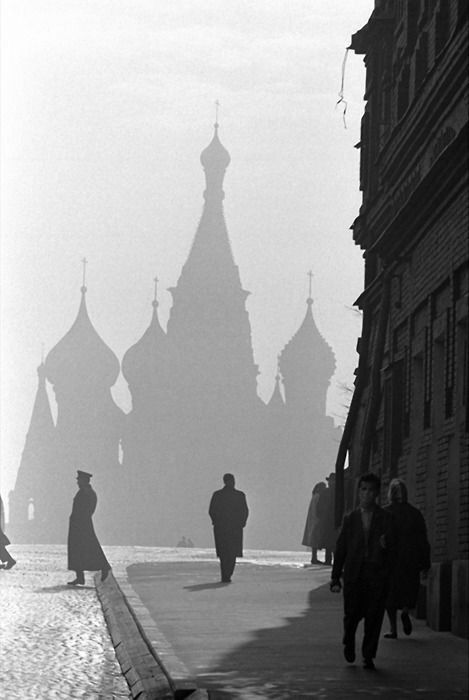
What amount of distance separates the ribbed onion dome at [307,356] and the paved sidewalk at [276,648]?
369 feet

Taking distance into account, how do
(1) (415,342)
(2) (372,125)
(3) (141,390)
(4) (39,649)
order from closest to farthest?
1. (4) (39,649)
2. (1) (415,342)
3. (2) (372,125)
4. (3) (141,390)

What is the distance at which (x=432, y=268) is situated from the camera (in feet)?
73.3

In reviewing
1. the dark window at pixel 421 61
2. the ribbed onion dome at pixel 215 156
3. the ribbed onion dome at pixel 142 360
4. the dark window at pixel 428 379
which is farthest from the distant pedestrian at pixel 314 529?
the ribbed onion dome at pixel 215 156

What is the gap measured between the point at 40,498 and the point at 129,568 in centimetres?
11379

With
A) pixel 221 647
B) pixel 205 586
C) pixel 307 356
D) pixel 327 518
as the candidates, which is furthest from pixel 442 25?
pixel 307 356

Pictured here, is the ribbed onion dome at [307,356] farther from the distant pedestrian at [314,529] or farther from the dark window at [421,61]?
the dark window at [421,61]

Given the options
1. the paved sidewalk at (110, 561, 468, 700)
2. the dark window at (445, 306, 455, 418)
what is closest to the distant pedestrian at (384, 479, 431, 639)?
the paved sidewalk at (110, 561, 468, 700)

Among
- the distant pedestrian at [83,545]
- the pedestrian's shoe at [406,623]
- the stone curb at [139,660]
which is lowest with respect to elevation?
the stone curb at [139,660]

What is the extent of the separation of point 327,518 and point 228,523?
7.14 metres

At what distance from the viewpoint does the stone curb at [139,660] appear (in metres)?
12.5

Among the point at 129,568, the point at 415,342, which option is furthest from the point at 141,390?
the point at 415,342

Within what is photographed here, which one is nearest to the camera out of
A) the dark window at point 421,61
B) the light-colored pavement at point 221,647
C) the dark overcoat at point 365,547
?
the light-colored pavement at point 221,647

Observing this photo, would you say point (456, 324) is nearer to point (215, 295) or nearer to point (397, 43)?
point (397, 43)

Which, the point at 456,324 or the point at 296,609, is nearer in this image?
the point at 456,324
